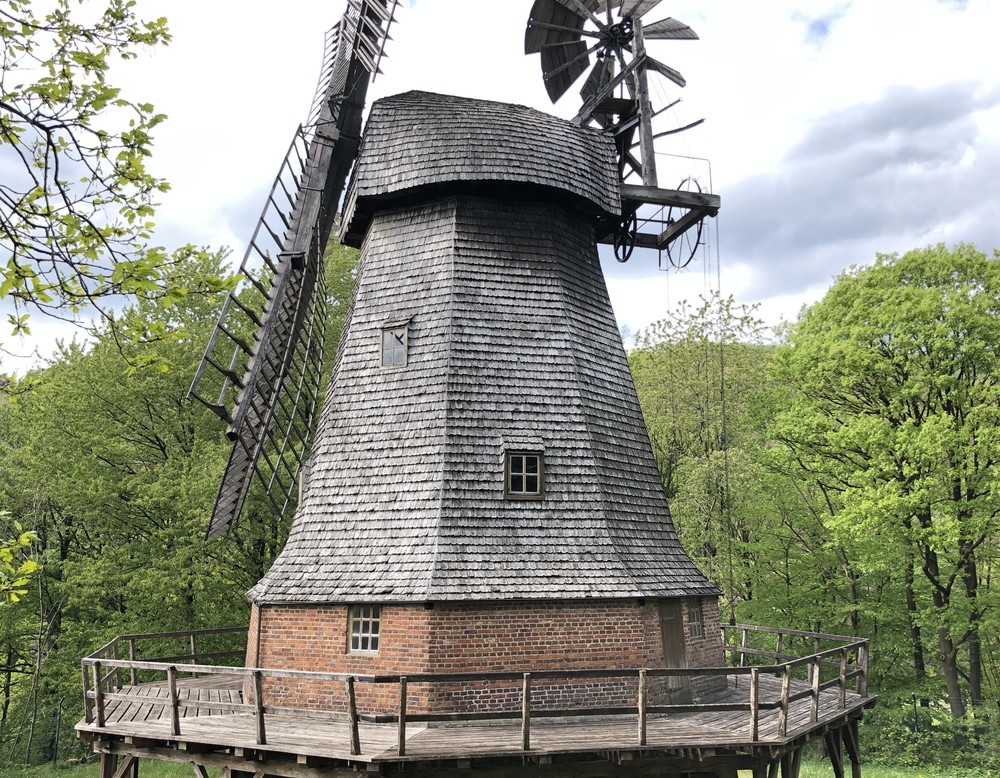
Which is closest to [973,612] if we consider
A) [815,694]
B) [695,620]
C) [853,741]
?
[853,741]

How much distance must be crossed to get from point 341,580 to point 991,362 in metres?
12.5

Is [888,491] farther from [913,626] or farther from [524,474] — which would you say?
[524,474]

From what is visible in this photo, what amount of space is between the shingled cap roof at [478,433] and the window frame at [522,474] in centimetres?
7

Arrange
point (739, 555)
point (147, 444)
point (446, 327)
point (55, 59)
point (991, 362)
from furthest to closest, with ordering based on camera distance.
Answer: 1. point (739, 555)
2. point (147, 444)
3. point (991, 362)
4. point (446, 327)
5. point (55, 59)

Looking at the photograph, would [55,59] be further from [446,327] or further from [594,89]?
[594,89]

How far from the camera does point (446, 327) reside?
35.0 feet

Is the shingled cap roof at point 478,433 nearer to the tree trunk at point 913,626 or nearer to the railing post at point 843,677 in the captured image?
the railing post at point 843,677

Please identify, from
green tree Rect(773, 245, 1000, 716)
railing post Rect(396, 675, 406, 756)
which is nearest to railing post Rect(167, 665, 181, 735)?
railing post Rect(396, 675, 406, 756)

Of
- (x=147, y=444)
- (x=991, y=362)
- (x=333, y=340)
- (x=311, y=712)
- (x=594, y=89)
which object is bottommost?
(x=311, y=712)

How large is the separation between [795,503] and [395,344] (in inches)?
459

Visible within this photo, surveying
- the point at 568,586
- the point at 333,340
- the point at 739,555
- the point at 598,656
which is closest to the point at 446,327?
the point at 568,586

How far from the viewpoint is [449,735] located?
8117mm

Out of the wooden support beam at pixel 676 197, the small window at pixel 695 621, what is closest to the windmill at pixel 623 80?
the wooden support beam at pixel 676 197

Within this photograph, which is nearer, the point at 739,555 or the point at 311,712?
the point at 311,712
